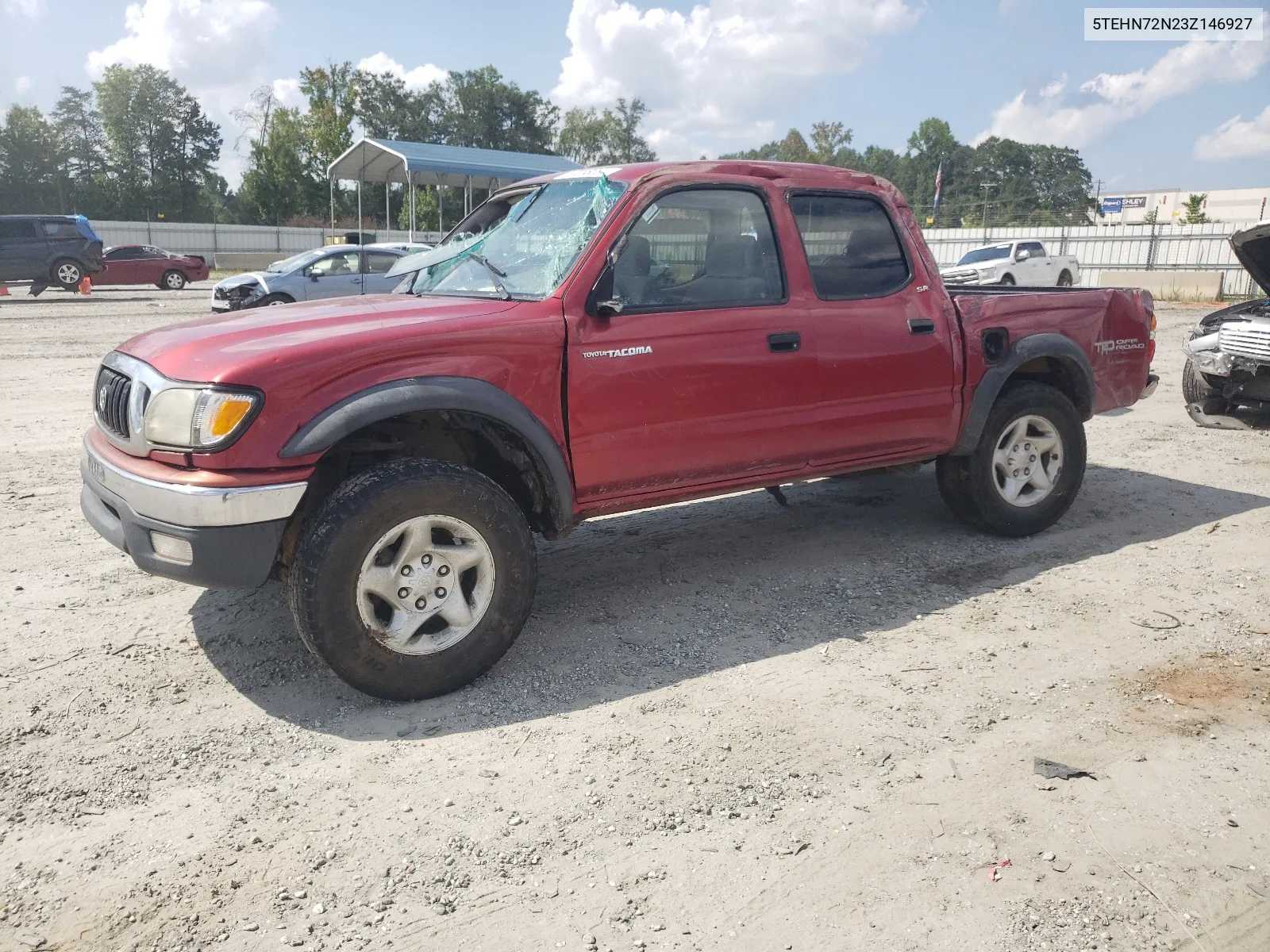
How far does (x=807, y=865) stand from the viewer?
2703 mm

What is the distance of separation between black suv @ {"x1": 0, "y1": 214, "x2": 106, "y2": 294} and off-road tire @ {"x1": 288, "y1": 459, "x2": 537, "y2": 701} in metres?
23.5

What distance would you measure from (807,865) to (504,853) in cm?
84

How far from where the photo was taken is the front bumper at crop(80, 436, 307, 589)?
3248 mm

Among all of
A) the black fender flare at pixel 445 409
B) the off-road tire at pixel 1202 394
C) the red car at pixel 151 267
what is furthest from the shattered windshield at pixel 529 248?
the red car at pixel 151 267

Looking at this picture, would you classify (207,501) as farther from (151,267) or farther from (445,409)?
(151,267)

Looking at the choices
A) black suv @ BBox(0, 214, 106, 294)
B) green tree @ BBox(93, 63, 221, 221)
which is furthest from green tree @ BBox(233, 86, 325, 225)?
black suv @ BBox(0, 214, 106, 294)

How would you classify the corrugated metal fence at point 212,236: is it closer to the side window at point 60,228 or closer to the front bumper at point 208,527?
the side window at point 60,228

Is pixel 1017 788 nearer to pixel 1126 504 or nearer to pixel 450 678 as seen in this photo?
pixel 450 678

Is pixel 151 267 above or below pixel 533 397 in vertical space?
above

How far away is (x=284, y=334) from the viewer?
11.8ft

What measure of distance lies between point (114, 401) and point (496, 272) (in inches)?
62.8

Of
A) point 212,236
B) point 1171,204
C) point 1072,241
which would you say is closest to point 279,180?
point 212,236

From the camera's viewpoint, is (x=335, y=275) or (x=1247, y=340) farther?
(x=335, y=275)

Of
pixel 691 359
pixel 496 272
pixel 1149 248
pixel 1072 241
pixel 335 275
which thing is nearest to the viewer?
pixel 691 359
